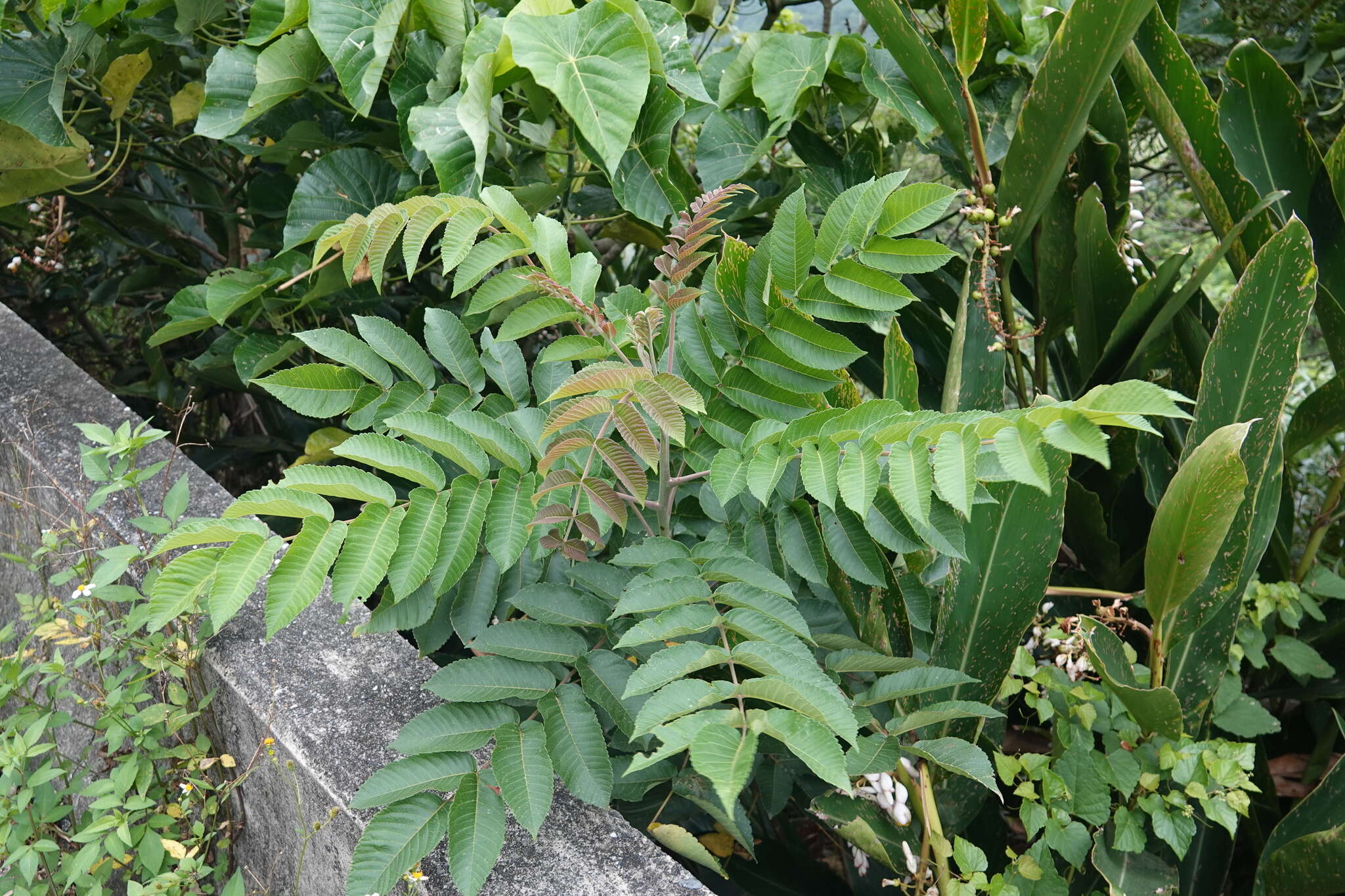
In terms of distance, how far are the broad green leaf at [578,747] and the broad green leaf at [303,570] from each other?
0.81 ft

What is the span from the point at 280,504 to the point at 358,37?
2.38 feet

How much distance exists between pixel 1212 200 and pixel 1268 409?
43cm

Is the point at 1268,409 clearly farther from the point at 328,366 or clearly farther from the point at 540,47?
the point at 328,366

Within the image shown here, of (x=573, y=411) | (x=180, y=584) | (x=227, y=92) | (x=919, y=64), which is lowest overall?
(x=180, y=584)

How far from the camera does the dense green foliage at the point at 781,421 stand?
89 cm

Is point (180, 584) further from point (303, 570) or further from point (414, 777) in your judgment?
point (414, 777)

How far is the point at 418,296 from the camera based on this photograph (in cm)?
194

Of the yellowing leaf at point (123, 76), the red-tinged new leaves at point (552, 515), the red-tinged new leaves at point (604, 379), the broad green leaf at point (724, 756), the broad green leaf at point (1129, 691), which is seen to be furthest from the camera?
the yellowing leaf at point (123, 76)

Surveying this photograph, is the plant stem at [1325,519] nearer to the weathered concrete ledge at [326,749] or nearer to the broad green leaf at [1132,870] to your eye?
the broad green leaf at [1132,870]

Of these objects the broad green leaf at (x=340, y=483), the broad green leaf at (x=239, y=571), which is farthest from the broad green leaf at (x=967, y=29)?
the broad green leaf at (x=239, y=571)

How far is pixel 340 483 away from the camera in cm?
90

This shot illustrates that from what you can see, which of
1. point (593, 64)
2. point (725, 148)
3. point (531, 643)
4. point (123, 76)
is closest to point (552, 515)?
point (531, 643)

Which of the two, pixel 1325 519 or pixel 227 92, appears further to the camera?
pixel 1325 519

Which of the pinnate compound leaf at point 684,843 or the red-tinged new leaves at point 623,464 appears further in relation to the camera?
the pinnate compound leaf at point 684,843
